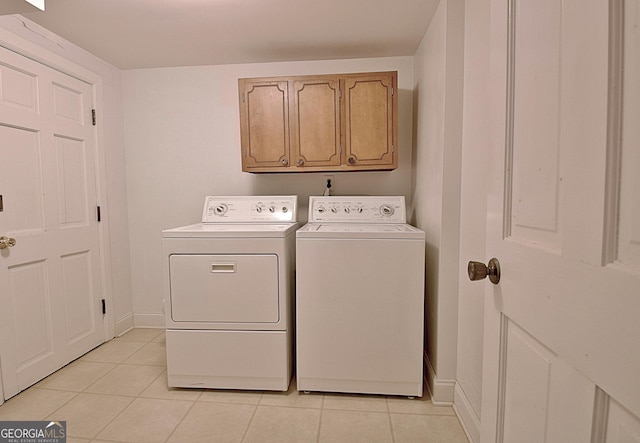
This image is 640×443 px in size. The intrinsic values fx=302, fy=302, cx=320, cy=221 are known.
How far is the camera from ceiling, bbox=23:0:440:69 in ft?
5.54

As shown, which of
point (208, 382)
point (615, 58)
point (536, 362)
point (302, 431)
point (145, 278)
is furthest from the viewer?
point (145, 278)

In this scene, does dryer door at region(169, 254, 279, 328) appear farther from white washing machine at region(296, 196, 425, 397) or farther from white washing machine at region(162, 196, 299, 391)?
white washing machine at region(296, 196, 425, 397)

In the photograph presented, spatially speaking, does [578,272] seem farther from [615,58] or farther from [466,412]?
[466,412]

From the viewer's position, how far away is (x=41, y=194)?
6.20 feet

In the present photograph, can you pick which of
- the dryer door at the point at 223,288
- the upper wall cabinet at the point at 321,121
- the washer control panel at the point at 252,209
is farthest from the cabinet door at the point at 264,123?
the dryer door at the point at 223,288

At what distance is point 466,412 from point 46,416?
85.0 inches

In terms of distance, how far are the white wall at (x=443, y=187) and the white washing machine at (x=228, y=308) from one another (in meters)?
0.87

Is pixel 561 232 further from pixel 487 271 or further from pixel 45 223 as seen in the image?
pixel 45 223

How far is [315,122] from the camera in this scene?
83.1 inches

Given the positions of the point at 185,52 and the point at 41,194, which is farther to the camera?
the point at 185,52

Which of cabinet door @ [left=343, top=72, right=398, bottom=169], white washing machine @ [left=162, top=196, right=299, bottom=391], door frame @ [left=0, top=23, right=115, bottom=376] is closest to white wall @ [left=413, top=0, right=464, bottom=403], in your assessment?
cabinet door @ [left=343, top=72, right=398, bottom=169]

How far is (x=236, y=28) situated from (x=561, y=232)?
2099mm

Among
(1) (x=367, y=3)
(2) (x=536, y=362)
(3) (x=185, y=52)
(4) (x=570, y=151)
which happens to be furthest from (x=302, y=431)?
(3) (x=185, y=52)

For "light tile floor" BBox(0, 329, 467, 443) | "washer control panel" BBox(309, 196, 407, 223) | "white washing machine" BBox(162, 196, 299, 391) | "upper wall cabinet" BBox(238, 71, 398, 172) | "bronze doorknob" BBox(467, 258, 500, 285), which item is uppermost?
"upper wall cabinet" BBox(238, 71, 398, 172)
